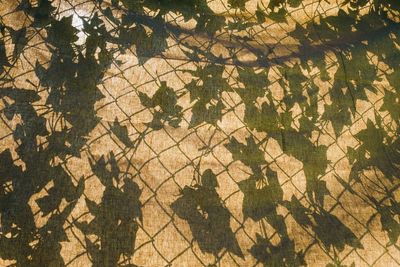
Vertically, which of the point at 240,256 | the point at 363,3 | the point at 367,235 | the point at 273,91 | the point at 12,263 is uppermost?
the point at 363,3

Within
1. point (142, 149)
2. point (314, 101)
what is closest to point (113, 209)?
point (142, 149)

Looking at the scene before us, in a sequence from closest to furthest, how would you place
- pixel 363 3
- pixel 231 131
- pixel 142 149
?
pixel 142 149 → pixel 231 131 → pixel 363 3

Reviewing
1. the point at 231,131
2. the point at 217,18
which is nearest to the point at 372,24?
the point at 217,18

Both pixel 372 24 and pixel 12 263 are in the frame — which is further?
pixel 372 24

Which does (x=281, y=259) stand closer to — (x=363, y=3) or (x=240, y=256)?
(x=240, y=256)

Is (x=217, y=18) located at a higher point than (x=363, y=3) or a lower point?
higher

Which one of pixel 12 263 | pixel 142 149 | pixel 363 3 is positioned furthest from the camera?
pixel 363 3
